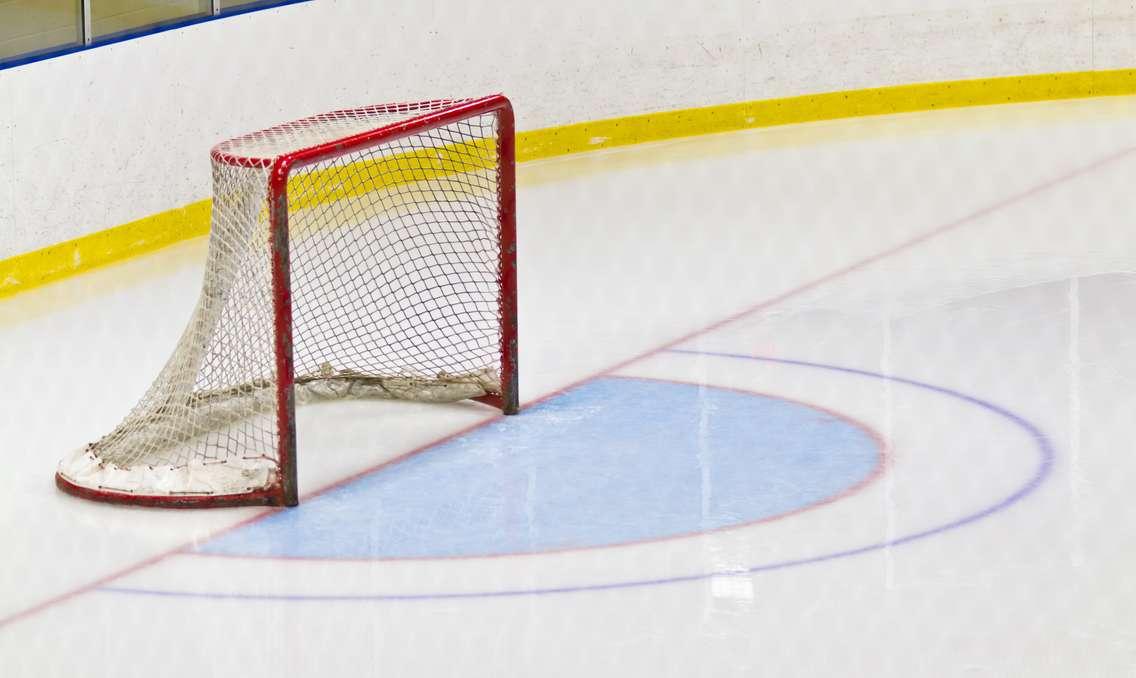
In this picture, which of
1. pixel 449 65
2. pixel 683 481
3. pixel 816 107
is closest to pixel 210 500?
pixel 683 481

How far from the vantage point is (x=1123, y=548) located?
4.76 m

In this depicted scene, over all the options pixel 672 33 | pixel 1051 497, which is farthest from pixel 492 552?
pixel 672 33

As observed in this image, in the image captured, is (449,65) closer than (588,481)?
No

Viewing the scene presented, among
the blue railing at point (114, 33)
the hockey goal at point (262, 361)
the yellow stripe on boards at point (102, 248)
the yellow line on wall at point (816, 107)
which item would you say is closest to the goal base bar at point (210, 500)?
the hockey goal at point (262, 361)

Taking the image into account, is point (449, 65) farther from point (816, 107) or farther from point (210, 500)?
point (210, 500)

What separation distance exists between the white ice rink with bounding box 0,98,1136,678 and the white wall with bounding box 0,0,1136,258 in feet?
1.45

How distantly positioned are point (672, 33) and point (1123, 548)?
6.18 m

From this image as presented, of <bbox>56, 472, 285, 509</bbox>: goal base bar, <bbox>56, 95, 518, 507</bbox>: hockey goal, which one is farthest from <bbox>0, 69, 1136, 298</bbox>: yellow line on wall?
<bbox>56, 472, 285, 509</bbox>: goal base bar

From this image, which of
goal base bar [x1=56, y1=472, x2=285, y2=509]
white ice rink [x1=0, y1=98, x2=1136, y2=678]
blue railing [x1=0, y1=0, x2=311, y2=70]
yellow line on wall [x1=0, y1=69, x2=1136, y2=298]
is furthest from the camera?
yellow line on wall [x1=0, y1=69, x2=1136, y2=298]

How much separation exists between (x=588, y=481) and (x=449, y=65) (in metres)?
4.67

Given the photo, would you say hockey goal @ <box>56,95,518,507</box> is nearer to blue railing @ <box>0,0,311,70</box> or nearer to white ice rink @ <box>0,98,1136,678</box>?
white ice rink @ <box>0,98,1136,678</box>

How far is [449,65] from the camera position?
9703 mm

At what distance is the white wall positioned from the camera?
25.7 feet

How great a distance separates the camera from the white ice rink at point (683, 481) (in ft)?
14.1
